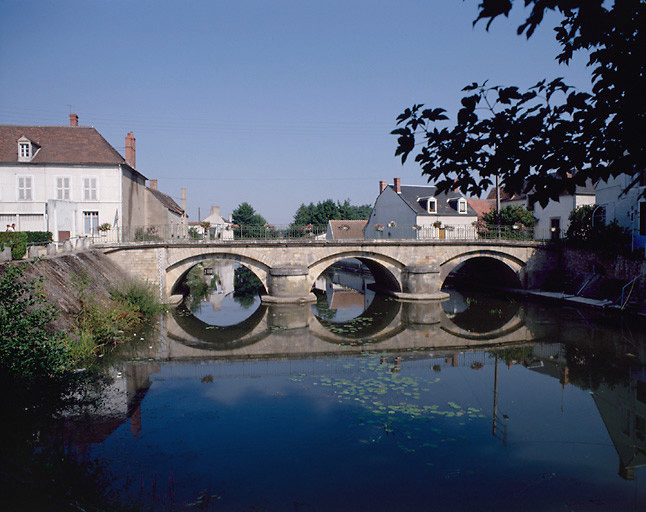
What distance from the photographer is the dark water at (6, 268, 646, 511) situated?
6445 mm

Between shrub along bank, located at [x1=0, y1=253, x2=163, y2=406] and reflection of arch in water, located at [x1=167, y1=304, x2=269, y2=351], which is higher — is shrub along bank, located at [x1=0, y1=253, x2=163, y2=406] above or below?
above

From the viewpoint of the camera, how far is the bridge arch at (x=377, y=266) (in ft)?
82.4

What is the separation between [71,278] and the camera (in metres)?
15.6

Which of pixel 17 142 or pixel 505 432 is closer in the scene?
pixel 505 432

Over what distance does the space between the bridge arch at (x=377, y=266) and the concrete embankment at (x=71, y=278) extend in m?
9.48

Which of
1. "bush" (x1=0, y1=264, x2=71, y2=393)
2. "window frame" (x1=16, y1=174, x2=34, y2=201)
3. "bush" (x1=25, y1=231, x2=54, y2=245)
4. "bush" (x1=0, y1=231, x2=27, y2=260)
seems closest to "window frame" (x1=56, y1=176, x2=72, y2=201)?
"window frame" (x1=16, y1=174, x2=34, y2=201)

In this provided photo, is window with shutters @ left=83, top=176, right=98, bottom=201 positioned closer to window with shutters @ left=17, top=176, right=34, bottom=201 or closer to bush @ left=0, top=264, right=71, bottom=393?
window with shutters @ left=17, top=176, right=34, bottom=201

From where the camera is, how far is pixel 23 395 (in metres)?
7.78

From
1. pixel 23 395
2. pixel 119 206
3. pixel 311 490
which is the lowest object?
pixel 311 490

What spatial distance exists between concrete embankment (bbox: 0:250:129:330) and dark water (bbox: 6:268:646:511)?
2107 mm

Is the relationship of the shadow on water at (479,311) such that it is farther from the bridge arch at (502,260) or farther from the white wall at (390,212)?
the white wall at (390,212)

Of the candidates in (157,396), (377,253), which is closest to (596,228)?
(377,253)

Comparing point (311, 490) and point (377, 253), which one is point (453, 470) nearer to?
point (311, 490)

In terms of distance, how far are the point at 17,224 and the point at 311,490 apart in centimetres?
2424
